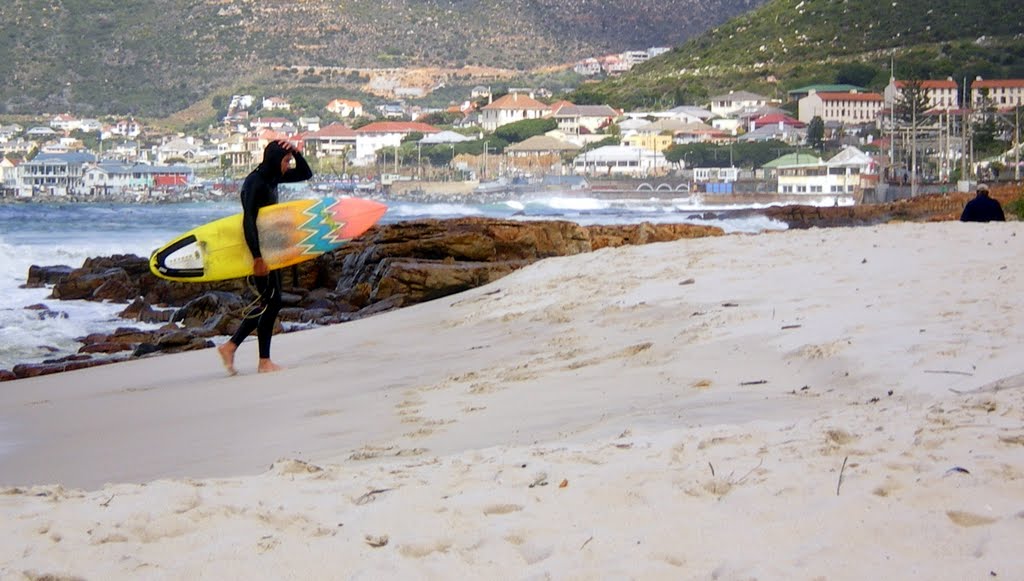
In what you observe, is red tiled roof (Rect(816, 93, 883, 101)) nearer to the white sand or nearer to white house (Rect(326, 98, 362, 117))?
white house (Rect(326, 98, 362, 117))

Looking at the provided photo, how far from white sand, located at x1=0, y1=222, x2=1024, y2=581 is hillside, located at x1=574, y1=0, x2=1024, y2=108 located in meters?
90.9

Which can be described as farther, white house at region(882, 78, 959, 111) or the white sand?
white house at region(882, 78, 959, 111)

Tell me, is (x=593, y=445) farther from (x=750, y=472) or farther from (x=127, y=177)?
(x=127, y=177)

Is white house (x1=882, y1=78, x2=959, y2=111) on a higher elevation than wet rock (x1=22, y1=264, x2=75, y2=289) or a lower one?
higher

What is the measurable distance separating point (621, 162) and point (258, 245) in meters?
88.0

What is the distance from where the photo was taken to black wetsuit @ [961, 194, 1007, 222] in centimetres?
1149

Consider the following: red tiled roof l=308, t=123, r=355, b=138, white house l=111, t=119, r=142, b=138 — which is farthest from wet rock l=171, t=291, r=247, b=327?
white house l=111, t=119, r=142, b=138

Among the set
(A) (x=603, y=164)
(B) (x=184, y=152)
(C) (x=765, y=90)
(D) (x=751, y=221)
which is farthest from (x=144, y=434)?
(B) (x=184, y=152)

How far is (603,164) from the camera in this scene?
314 ft

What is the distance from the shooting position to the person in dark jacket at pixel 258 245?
7148mm

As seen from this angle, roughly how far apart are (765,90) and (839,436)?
352 feet

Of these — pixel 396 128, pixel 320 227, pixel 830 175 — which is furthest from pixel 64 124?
pixel 320 227

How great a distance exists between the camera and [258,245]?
23.5 ft

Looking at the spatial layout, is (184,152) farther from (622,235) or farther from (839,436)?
(839,436)
